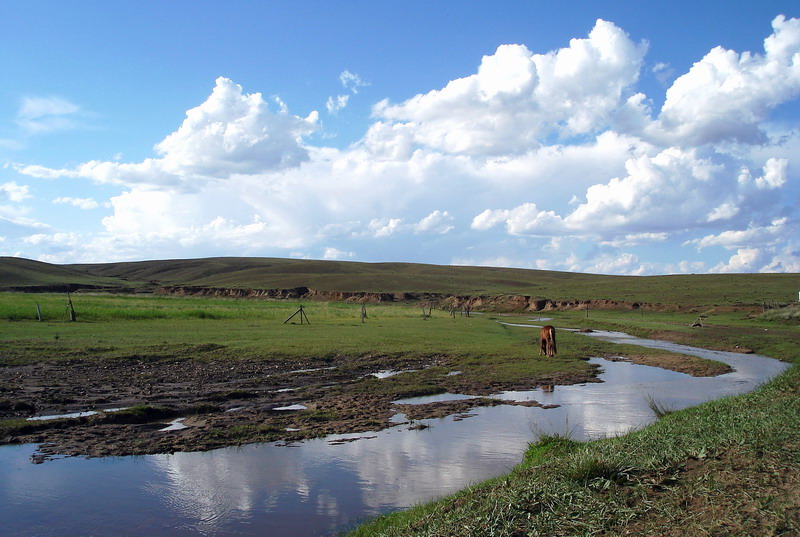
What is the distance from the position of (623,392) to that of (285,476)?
39.4 feet

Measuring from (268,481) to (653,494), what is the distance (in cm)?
657

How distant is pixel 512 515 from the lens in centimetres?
579

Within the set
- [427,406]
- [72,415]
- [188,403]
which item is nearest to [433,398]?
[427,406]

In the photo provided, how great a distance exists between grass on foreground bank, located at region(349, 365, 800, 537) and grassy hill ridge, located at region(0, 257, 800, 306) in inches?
2118

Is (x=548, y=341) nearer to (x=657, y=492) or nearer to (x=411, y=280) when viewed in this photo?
(x=657, y=492)

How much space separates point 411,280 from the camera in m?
115

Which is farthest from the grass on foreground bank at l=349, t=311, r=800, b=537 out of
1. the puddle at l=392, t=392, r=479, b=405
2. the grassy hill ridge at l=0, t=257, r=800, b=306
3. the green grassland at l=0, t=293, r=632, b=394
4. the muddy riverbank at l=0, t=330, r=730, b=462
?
the grassy hill ridge at l=0, t=257, r=800, b=306

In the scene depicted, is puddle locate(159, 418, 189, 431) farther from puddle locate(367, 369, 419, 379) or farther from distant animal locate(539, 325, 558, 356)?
distant animal locate(539, 325, 558, 356)

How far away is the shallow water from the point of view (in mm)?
8711

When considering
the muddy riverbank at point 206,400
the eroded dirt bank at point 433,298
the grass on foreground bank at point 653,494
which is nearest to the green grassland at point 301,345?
the muddy riverbank at point 206,400

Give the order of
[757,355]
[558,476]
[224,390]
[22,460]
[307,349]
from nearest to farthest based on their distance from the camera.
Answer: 1. [558,476]
2. [22,460]
3. [224,390]
4. [307,349]
5. [757,355]

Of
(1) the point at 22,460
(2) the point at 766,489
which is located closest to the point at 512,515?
(2) the point at 766,489

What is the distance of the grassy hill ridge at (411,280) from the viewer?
6812 cm

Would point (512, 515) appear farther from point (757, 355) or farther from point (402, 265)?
point (402, 265)
